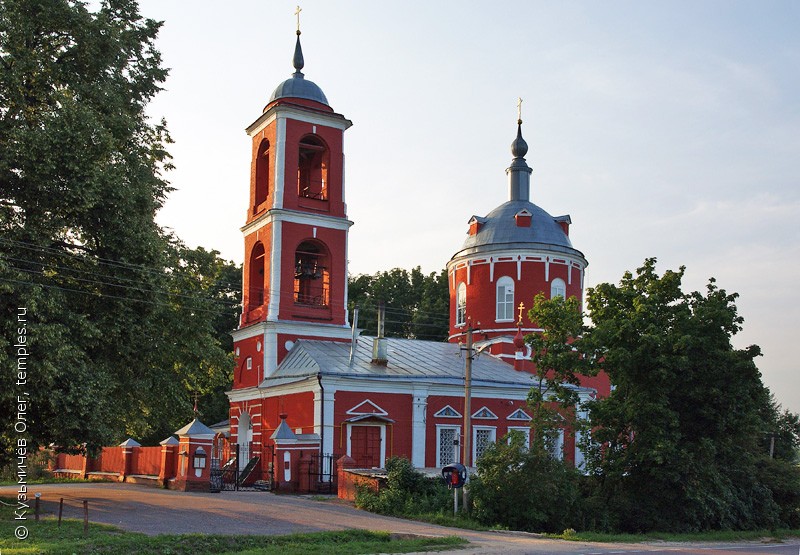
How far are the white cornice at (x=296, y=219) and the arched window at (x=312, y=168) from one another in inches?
46.4

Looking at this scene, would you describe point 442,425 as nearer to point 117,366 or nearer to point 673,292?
point 673,292

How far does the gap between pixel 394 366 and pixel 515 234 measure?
12.1 metres

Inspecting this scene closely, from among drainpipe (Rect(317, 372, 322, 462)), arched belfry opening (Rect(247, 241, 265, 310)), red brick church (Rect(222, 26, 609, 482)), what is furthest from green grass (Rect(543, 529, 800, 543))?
arched belfry opening (Rect(247, 241, 265, 310))

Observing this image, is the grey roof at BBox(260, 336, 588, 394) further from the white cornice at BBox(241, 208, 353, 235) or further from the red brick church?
the white cornice at BBox(241, 208, 353, 235)

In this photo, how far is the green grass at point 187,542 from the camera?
14.1 metres

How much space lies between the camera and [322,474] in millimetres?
28312

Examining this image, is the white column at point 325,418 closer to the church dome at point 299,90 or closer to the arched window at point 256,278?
the arched window at point 256,278

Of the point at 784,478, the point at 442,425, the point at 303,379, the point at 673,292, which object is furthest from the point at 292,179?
the point at 784,478

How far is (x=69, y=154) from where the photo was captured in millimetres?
18859

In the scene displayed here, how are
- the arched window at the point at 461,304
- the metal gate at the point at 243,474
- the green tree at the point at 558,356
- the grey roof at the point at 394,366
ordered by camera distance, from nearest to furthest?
1. the green tree at the point at 558,356
2. the metal gate at the point at 243,474
3. the grey roof at the point at 394,366
4. the arched window at the point at 461,304

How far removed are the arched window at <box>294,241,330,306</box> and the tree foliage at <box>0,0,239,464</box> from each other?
11.9 meters

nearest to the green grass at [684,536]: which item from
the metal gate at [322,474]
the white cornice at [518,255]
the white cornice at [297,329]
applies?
the metal gate at [322,474]

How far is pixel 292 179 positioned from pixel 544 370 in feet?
45.3

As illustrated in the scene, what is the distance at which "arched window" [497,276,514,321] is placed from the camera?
4162 centimetres
